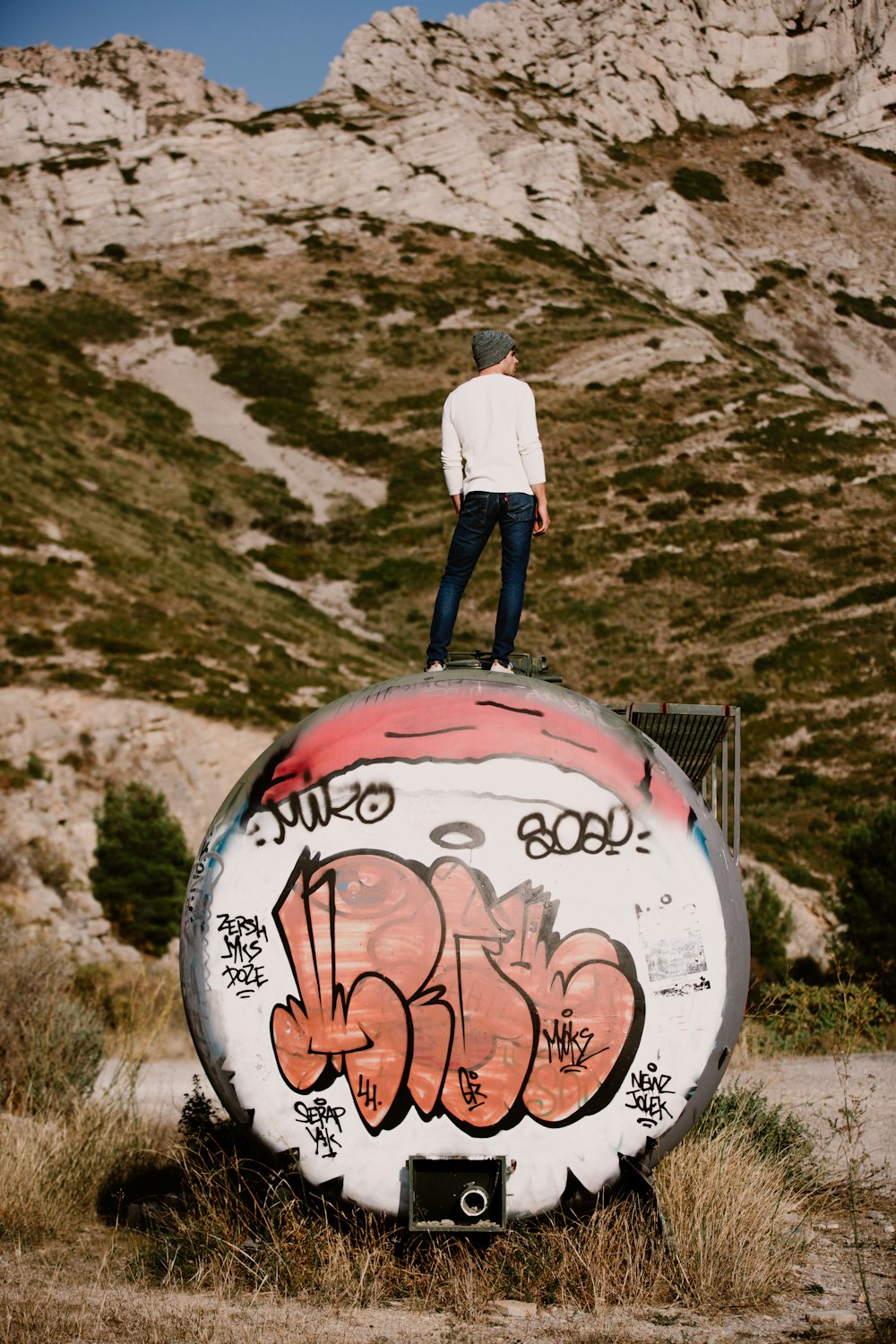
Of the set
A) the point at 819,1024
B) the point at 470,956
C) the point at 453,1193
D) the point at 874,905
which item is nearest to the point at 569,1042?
the point at 470,956

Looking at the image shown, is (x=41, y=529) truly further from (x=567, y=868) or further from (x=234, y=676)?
(x=567, y=868)

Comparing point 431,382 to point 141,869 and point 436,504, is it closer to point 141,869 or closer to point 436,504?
point 436,504

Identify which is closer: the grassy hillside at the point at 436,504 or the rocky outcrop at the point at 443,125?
the grassy hillside at the point at 436,504

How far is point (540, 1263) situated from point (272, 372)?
69593mm

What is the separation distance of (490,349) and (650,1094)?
12.6ft

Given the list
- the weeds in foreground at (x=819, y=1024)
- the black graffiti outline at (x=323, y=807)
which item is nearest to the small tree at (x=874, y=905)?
the weeds in foreground at (x=819, y=1024)

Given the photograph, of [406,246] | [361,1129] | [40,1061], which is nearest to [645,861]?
[361,1129]

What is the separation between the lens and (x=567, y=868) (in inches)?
216

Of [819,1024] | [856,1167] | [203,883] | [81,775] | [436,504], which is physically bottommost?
[856,1167]

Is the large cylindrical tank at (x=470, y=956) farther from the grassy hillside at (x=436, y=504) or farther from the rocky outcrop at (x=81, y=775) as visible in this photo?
the grassy hillside at (x=436, y=504)

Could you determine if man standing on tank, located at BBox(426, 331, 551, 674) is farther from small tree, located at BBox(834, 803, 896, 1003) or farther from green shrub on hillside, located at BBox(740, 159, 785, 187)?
green shrub on hillside, located at BBox(740, 159, 785, 187)

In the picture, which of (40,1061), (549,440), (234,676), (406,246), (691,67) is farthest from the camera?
(691,67)

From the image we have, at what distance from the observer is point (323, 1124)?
550 cm

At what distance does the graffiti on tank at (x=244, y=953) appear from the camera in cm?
561
